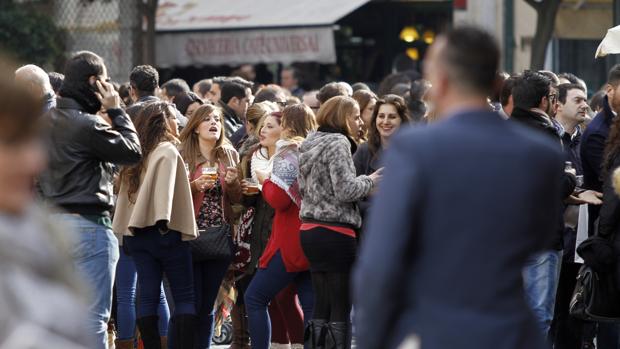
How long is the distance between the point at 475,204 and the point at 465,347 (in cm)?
43

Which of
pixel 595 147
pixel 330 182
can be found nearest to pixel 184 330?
pixel 330 182

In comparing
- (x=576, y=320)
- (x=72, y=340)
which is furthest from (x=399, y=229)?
(x=576, y=320)

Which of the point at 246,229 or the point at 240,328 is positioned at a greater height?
the point at 246,229

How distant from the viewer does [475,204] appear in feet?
14.3

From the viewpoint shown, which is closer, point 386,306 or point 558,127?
point 386,306

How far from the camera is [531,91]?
340 inches

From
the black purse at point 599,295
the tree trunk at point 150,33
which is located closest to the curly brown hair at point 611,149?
the black purse at point 599,295

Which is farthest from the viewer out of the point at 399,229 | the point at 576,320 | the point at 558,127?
the point at 576,320

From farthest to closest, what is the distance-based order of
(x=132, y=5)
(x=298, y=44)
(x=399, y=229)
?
(x=298, y=44)
(x=132, y=5)
(x=399, y=229)

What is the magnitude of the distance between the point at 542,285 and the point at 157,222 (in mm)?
2351

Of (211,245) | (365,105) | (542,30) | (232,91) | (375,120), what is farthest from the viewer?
(542,30)

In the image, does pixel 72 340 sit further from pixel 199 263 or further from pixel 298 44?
pixel 298 44

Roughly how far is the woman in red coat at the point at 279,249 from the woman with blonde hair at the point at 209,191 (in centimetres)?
25

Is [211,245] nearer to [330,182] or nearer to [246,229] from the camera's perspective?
[246,229]
